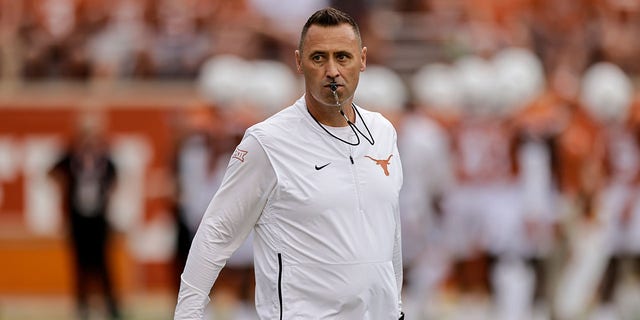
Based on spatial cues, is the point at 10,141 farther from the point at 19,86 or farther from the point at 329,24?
Result: the point at 329,24

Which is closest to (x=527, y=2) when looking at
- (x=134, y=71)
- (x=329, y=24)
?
(x=134, y=71)

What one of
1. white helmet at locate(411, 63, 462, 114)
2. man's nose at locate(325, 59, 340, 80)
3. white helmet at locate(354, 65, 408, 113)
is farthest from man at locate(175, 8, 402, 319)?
white helmet at locate(411, 63, 462, 114)

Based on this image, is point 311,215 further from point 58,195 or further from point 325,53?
point 58,195

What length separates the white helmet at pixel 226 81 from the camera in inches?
556

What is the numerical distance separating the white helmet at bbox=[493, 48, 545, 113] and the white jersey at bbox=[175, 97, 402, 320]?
9.18 metres

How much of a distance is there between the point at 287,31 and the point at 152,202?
2591mm

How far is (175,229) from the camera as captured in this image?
13.3 m

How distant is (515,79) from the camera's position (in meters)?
15.0

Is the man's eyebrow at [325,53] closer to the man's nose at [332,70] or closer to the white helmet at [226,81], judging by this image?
the man's nose at [332,70]

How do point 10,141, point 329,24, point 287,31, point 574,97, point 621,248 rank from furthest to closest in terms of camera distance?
1. point 287,31
2. point 10,141
3. point 574,97
4. point 621,248
5. point 329,24

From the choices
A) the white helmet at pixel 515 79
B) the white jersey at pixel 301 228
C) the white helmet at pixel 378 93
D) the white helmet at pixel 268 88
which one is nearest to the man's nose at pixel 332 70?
the white jersey at pixel 301 228

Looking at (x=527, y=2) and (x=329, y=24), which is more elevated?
(x=329, y=24)

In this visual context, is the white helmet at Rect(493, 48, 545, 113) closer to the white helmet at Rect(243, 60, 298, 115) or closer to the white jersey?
the white helmet at Rect(243, 60, 298, 115)

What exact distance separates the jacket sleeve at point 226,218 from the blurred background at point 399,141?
774 cm
